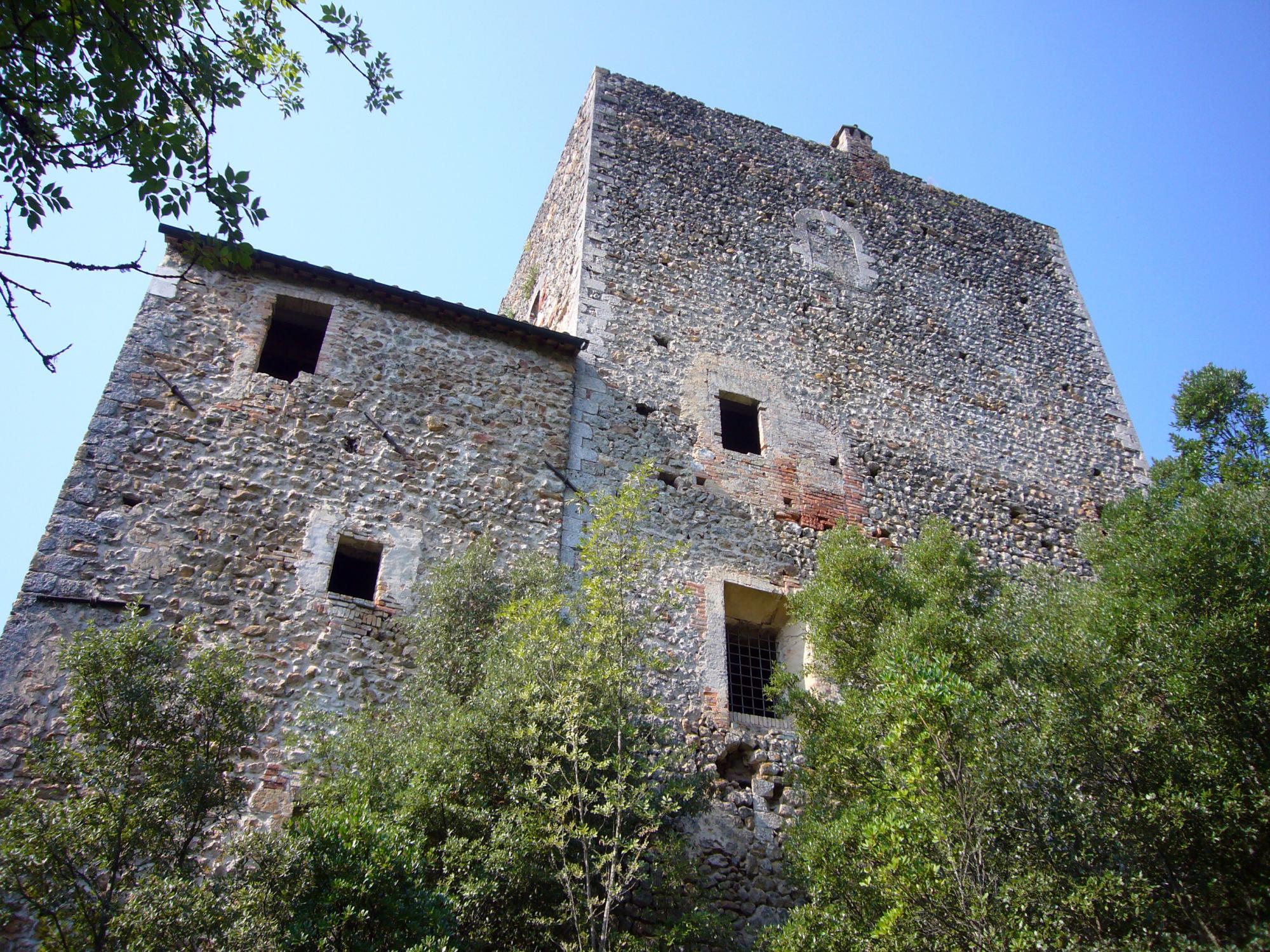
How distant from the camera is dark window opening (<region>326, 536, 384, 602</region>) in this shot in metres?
8.63

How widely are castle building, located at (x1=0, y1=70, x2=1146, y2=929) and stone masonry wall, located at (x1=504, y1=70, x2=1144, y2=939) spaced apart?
46 millimetres

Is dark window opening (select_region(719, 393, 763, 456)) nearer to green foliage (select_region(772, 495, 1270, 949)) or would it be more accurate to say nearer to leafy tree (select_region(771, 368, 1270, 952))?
leafy tree (select_region(771, 368, 1270, 952))

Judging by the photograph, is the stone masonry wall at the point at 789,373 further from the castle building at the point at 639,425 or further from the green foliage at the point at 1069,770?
the green foliage at the point at 1069,770

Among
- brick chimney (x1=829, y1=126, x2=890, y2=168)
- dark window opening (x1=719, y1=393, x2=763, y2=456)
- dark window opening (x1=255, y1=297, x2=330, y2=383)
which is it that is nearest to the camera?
dark window opening (x1=255, y1=297, x2=330, y2=383)

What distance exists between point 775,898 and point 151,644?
534cm

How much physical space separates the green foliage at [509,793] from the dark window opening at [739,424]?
3.99m

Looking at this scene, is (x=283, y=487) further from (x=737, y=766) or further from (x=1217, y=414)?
(x=1217, y=414)

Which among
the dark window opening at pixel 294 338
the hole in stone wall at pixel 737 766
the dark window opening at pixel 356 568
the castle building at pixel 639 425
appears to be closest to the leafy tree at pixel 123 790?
the castle building at pixel 639 425

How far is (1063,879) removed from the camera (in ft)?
18.7

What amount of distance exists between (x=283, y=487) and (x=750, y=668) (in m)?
5.08

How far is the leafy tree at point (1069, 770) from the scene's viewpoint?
570 cm

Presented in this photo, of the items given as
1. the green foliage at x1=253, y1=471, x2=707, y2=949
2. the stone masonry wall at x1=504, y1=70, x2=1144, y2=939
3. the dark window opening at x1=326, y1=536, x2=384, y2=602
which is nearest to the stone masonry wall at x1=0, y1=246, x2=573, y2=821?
the dark window opening at x1=326, y1=536, x2=384, y2=602

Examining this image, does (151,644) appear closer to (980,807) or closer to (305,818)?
(305,818)

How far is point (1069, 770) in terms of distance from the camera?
6328mm
